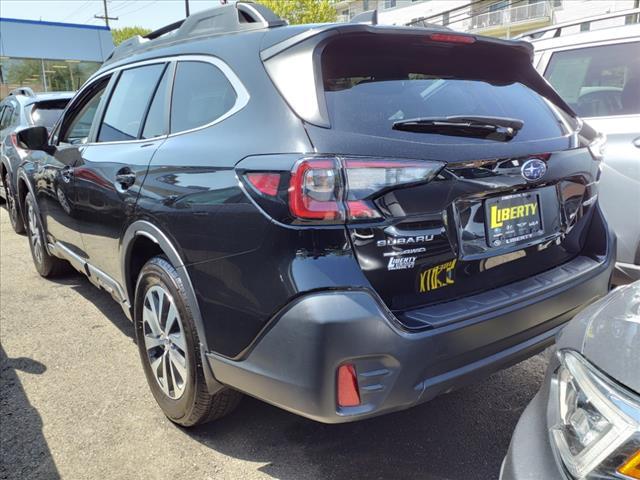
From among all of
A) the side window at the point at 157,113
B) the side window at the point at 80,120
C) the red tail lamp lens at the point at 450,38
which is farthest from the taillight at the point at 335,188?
the side window at the point at 80,120

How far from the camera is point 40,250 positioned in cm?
499

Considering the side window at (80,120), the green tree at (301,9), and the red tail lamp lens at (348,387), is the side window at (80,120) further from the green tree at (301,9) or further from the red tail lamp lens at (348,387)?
the green tree at (301,9)

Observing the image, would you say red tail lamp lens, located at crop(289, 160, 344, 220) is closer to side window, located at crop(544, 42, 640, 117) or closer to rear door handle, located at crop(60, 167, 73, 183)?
rear door handle, located at crop(60, 167, 73, 183)

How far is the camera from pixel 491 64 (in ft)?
8.38

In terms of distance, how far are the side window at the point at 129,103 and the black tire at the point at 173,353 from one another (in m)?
0.90

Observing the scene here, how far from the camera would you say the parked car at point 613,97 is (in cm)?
349

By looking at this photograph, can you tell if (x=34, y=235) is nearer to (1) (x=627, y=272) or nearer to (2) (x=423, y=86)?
(2) (x=423, y=86)

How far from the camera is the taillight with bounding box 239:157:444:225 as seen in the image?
1806 millimetres

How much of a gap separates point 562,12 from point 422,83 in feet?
143

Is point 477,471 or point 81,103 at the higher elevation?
point 81,103

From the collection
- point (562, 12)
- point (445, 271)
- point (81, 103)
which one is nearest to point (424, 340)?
point (445, 271)

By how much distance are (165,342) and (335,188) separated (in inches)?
51.5

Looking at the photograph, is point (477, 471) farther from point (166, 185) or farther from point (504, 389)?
point (166, 185)

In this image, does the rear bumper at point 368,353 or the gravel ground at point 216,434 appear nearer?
the rear bumper at point 368,353
